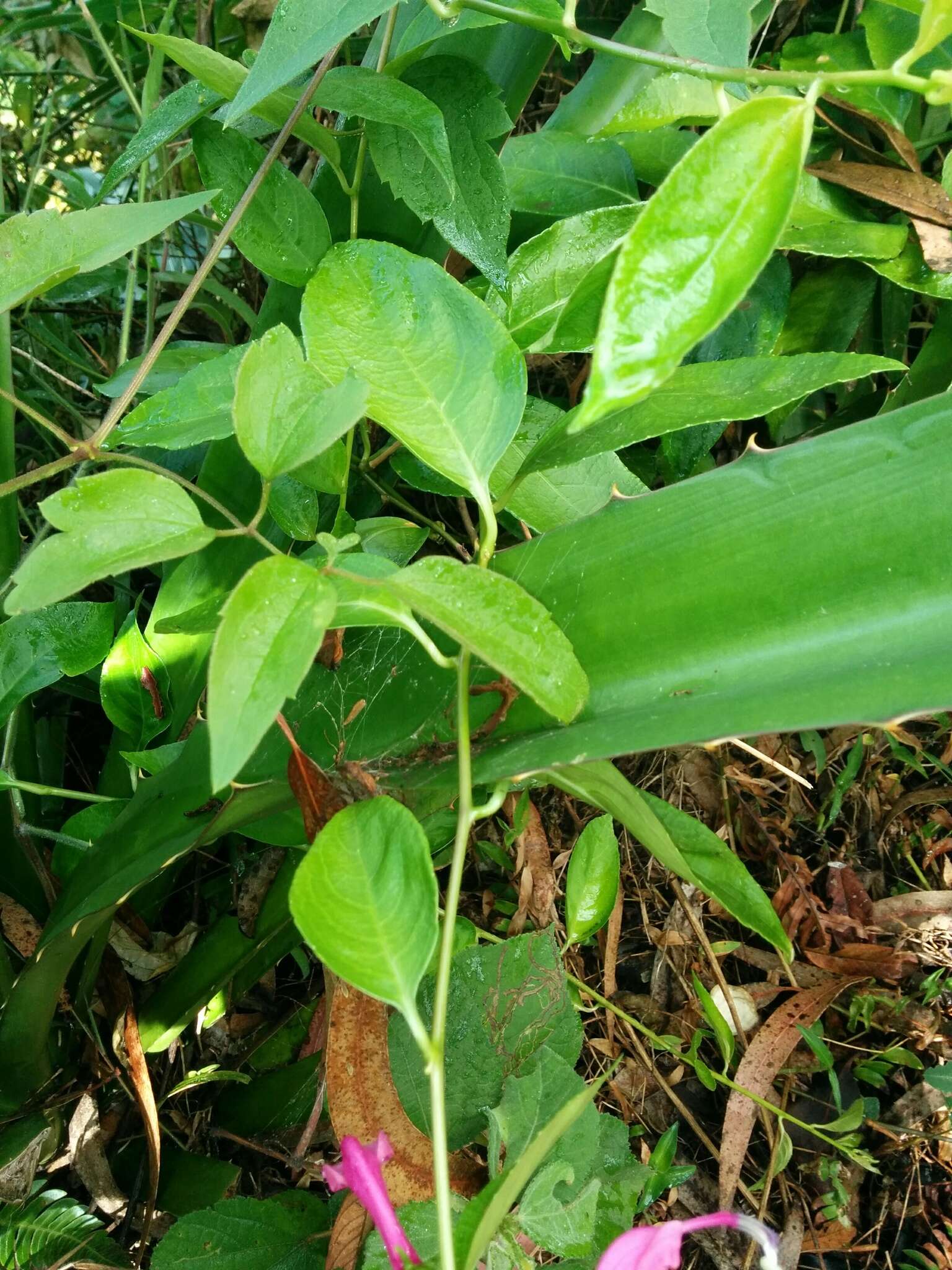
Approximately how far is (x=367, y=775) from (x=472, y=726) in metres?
0.05

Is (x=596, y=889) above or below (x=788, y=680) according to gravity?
below

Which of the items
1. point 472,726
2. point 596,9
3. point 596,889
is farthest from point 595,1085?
point 596,9

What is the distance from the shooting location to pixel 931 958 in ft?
2.52

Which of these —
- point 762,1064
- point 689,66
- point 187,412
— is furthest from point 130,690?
point 762,1064

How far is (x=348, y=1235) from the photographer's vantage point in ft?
1.48

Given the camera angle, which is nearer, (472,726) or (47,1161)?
(472,726)

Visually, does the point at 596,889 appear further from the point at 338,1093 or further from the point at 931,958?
the point at 931,958

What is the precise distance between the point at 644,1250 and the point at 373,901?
0.41ft

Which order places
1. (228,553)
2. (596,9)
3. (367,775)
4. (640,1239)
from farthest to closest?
(596,9), (228,553), (367,775), (640,1239)

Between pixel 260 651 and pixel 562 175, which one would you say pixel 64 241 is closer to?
pixel 260 651

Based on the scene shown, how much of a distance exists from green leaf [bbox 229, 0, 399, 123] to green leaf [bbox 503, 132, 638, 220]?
0.22 m

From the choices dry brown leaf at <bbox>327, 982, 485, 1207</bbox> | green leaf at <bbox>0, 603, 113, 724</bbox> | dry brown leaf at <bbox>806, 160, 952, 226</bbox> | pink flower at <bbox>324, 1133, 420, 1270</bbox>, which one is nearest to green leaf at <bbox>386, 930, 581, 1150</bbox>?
dry brown leaf at <bbox>327, 982, 485, 1207</bbox>

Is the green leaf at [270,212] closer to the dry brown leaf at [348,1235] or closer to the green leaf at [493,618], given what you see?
the green leaf at [493,618]

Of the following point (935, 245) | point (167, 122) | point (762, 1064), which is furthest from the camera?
point (762, 1064)
